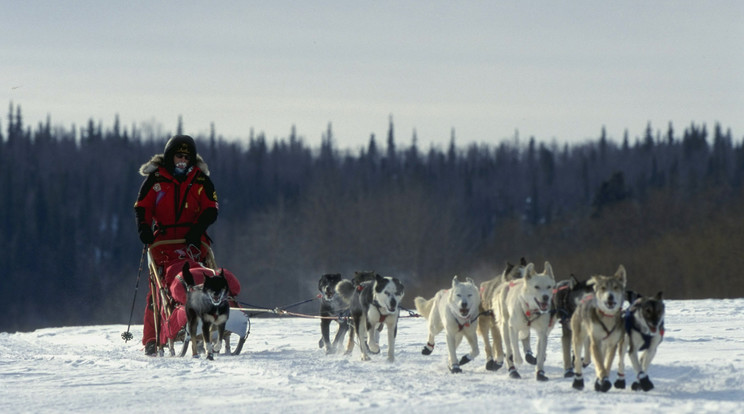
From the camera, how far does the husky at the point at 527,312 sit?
24.0 feet

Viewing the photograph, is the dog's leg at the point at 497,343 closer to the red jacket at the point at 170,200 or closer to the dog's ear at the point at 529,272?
the dog's ear at the point at 529,272

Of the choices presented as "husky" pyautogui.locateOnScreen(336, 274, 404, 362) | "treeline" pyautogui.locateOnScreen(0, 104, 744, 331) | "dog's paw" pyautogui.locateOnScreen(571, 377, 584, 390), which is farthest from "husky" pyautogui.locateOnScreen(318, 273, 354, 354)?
"treeline" pyautogui.locateOnScreen(0, 104, 744, 331)

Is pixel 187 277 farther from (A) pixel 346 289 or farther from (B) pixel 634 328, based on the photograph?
(B) pixel 634 328

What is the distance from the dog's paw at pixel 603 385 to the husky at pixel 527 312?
25.4 inches

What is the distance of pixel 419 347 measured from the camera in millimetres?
10156

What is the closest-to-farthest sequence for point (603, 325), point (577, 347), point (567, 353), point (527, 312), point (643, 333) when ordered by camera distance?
point (643, 333) < point (603, 325) < point (577, 347) < point (567, 353) < point (527, 312)

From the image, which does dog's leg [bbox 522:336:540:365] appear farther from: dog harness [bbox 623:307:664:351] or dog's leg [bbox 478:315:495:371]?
dog harness [bbox 623:307:664:351]

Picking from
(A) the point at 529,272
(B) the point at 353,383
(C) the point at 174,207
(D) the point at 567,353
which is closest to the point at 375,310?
(B) the point at 353,383

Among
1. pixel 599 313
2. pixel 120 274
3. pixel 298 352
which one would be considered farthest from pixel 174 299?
pixel 120 274

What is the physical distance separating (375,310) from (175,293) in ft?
5.70

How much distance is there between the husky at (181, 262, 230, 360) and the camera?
355 inches

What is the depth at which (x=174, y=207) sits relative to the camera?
10.2 metres

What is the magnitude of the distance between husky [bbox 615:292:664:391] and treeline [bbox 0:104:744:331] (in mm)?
39758

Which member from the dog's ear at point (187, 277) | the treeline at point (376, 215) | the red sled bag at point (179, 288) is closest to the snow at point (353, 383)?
the red sled bag at point (179, 288)
